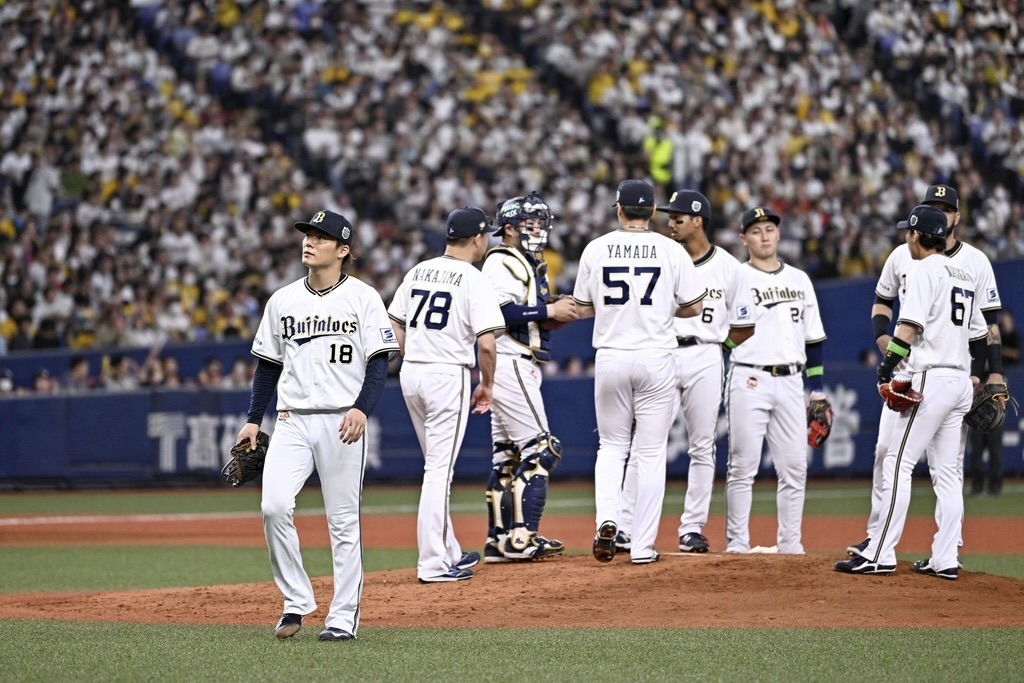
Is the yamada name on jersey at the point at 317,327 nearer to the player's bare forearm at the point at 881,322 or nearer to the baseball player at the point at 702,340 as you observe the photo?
the baseball player at the point at 702,340

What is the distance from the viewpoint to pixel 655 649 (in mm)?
6898

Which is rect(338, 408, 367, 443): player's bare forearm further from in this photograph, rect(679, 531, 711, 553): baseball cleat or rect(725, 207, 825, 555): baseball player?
rect(725, 207, 825, 555): baseball player

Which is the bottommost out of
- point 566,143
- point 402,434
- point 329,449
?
point 402,434

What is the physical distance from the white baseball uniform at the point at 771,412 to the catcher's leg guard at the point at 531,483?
146 centimetres

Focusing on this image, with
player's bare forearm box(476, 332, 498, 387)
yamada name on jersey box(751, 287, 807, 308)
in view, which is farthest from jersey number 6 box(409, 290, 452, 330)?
yamada name on jersey box(751, 287, 807, 308)

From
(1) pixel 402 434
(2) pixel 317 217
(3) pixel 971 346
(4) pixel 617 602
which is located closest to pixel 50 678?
(2) pixel 317 217

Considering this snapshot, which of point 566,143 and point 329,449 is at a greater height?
point 566,143

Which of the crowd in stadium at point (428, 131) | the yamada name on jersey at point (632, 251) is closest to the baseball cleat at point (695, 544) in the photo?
the yamada name on jersey at point (632, 251)

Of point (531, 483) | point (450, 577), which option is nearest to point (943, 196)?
point (531, 483)

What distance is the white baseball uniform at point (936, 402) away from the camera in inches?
352

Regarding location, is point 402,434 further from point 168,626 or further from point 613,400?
point 168,626

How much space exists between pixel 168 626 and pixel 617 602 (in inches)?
99.3

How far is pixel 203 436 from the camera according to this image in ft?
65.8

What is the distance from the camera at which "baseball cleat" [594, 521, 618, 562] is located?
909cm
